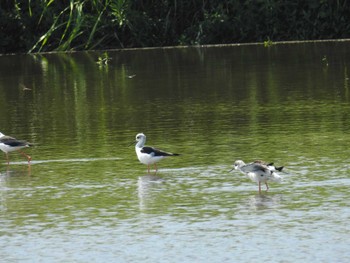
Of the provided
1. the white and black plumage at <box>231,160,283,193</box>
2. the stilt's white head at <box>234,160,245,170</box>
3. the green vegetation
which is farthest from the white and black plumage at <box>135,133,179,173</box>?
the green vegetation

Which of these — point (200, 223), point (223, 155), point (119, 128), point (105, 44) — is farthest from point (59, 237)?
point (105, 44)

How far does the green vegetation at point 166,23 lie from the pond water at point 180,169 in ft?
42.5

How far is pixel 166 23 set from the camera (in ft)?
164

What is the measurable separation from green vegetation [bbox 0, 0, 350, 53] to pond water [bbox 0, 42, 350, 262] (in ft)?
42.5

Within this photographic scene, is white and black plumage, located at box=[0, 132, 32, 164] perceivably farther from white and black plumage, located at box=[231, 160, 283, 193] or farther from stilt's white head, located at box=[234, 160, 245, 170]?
white and black plumage, located at box=[231, 160, 283, 193]

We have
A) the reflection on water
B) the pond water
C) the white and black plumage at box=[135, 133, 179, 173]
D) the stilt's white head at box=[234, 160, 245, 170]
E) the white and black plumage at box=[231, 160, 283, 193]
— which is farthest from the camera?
the white and black plumage at box=[135, 133, 179, 173]

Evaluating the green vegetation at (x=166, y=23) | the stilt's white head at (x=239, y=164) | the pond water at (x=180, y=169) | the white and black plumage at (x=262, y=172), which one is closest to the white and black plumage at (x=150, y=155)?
the pond water at (x=180, y=169)

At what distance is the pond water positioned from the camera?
13148mm

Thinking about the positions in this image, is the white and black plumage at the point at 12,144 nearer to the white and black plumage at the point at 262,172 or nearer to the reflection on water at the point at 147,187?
the reflection on water at the point at 147,187

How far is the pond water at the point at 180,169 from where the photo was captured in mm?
13148

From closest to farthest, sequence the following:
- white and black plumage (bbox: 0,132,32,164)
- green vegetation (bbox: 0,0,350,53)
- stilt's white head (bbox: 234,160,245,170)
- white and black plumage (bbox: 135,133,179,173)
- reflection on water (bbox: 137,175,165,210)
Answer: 1. reflection on water (bbox: 137,175,165,210)
2. stilt's white head (bbox: 234,160,245,170)
3. white and black plumage (bbox: 135,133,179,173)
4. white and black plumage (bbox: 0,132,32,164)
5. green vegetation (bbox: 0,0,350,53)

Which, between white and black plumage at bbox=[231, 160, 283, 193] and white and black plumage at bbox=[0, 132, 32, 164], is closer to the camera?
white and black plumage at bbox=[231, 160, 283, 193]

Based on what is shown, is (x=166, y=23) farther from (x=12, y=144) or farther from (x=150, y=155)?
(x=150, y=155)

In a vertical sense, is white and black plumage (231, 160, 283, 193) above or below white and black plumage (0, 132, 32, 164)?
below
